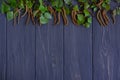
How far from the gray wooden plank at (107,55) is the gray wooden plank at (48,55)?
15 cm


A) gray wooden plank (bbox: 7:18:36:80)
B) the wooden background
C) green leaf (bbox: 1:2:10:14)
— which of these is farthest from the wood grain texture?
green leaf (bbox: 1:2:10:14)

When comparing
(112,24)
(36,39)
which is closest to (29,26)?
(36,39)

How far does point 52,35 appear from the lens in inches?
60.9

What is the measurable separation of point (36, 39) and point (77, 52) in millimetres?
188

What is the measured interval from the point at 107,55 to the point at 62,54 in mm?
196

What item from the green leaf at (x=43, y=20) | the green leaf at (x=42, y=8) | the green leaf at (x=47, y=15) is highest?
the green leaf at (x=42, y=8)

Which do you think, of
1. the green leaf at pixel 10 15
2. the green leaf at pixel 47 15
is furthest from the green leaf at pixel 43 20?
the green leaf at pixel 10 15

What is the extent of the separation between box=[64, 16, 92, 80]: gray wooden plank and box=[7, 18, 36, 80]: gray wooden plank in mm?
149

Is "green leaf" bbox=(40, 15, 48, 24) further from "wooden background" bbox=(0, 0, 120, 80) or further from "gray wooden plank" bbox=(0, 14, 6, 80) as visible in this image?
"gray wooden plank" bbox=(0, 14, 6, 80)

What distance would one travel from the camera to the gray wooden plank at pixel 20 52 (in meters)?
1.54

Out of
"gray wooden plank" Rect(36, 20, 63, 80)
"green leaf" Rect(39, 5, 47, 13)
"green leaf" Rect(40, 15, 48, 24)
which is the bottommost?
"gray wooden plank" Rect(36, 20, 63, 80)

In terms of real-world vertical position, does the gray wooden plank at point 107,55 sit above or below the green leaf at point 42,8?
below

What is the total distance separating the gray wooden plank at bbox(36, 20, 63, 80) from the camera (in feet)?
5.06

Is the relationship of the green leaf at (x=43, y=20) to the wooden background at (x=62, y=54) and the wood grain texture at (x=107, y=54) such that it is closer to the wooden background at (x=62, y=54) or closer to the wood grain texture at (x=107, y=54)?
the wooden background at (x=62, y=54)
